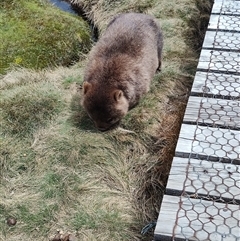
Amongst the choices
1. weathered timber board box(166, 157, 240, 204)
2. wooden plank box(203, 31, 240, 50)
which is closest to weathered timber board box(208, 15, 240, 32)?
wooden plank box(203, 31, 240, 50)

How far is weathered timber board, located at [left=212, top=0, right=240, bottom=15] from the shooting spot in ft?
22.0

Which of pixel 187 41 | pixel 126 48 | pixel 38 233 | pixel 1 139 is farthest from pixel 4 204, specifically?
pixel 187 41

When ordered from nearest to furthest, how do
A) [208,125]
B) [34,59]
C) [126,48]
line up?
[208,125], [126,48], [34,59]

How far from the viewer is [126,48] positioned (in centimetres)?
619

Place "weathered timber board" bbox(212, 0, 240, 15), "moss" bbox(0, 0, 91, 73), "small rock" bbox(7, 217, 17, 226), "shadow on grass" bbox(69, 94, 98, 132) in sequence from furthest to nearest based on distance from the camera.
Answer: "moss" bbox(0, 0, 91, 73)
"weathered timber board" bbox(212, 0, 240, 15)
"shadow on grass" bbox(69, 94, 98, 132)
"small rock" bbox(7, 217, 17, 226)

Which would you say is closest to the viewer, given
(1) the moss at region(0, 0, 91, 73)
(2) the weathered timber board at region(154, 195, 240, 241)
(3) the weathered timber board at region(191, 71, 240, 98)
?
(2) the weathered timber board at region(154, 195, 240, 241)

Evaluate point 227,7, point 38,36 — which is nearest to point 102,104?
point 227,7

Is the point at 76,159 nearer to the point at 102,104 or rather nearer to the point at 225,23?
the point at 102,104

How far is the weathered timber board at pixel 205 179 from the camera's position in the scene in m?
3.87

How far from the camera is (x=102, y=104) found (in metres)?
5.64

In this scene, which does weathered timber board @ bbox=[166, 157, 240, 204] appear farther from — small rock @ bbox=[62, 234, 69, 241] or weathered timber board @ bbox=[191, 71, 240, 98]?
small rock @ bbox=[62, 234, 69, 241]

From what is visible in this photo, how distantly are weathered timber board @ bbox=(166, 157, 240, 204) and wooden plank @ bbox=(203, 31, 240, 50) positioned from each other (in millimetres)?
2146

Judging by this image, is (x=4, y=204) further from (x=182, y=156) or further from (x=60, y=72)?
(x=60, y=72)

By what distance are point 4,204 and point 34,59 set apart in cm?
319
